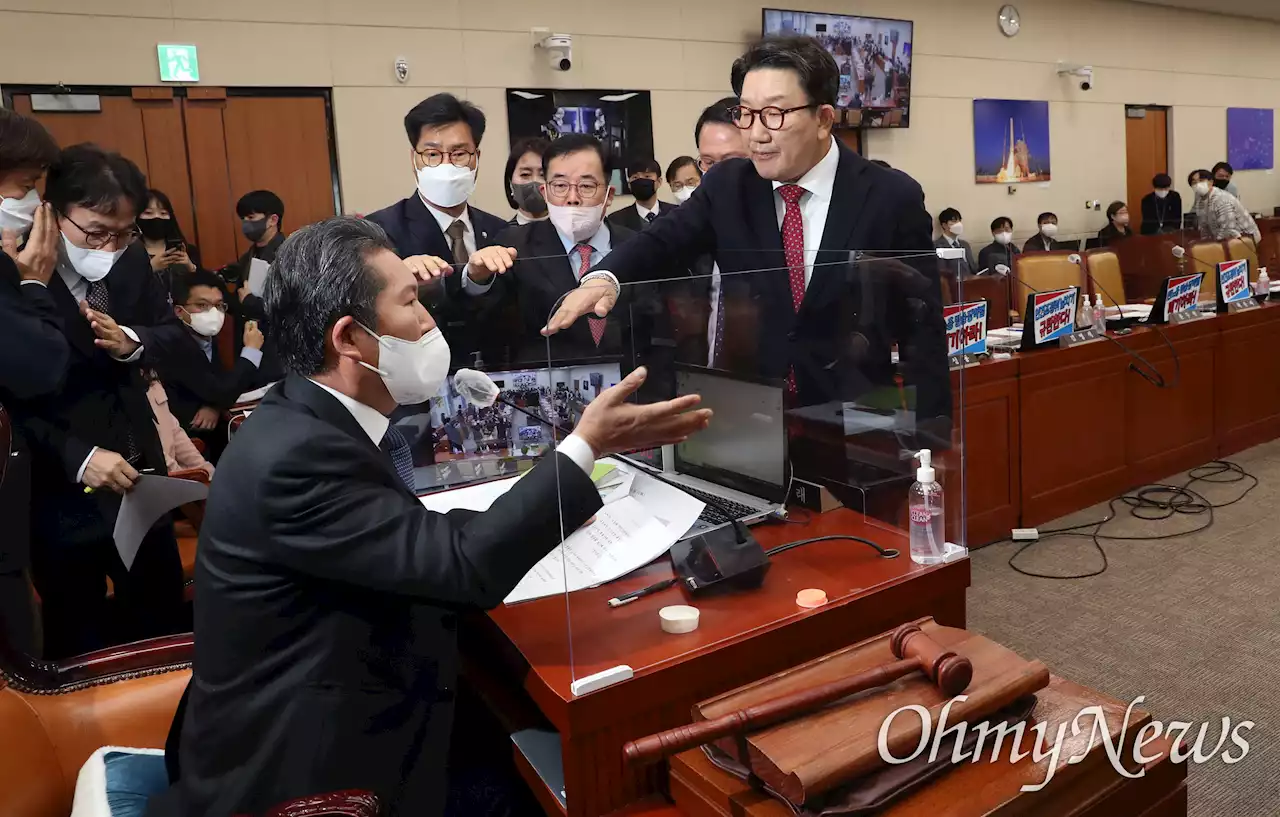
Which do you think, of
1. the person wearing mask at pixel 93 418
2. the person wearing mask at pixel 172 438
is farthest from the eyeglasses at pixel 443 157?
the person wearing mask at pixel 172 438

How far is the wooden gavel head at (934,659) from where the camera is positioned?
1.11m

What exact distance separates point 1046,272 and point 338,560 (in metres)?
4.57

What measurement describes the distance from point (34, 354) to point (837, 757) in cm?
184

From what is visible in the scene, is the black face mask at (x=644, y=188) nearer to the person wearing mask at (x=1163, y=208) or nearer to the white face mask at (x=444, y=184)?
the white face mask at (x=444, y=184)

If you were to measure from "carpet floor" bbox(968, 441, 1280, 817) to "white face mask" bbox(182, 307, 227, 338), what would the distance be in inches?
117

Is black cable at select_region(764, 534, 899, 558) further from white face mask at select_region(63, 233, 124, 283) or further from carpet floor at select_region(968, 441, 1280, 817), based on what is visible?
white face mask at select_region(63, 233, 124, 283)

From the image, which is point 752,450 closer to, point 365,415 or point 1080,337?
point 365,415

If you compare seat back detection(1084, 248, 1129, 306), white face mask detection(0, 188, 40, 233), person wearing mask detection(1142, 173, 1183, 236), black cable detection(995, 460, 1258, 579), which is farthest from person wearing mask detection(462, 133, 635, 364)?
person wearing mask detection(1142, 173, 1183, 236)

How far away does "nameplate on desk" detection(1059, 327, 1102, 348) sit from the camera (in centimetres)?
372

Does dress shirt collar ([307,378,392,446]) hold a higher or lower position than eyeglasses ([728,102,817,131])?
lower

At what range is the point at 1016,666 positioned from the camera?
3.88ft

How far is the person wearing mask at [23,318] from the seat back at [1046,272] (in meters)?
4.12

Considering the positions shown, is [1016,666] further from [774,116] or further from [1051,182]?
[1051,182]

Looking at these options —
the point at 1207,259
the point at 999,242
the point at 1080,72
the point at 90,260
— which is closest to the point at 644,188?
the point at 1207,259
